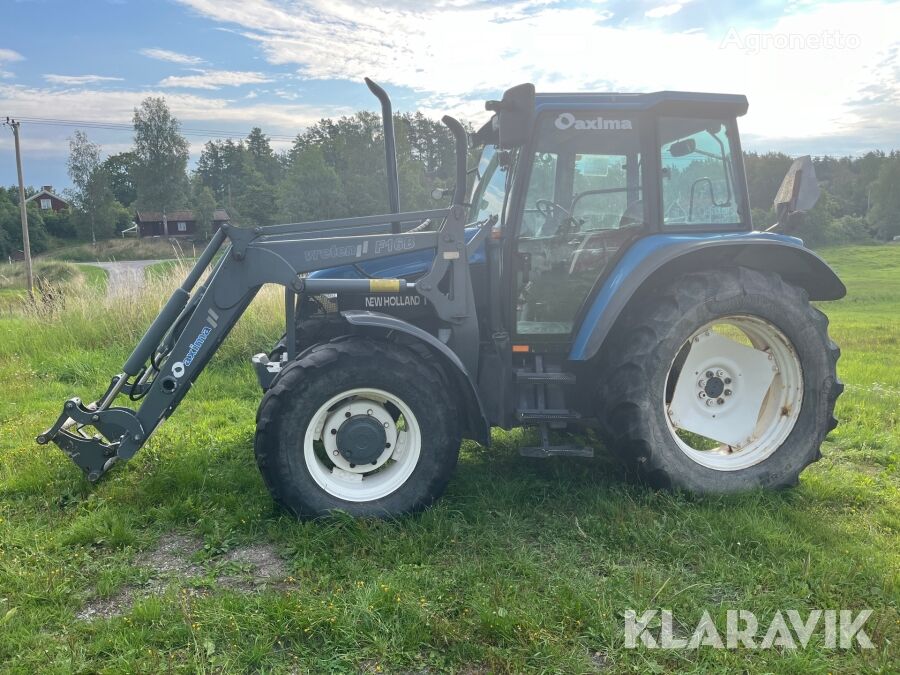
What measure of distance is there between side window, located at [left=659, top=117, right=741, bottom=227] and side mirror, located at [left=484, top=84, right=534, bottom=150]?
3.06 feet

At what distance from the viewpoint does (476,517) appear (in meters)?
3.48

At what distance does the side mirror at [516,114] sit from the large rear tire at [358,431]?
131cm

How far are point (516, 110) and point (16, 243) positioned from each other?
60.5 meters

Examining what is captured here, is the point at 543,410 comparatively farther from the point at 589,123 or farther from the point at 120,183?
the point at 120,183

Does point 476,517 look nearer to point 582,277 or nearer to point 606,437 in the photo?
point 606,437

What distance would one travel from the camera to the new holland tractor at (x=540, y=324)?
3.42 meters

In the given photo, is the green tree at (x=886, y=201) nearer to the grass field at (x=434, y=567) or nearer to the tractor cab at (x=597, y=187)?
the tractor cab at (x=597, y=187)

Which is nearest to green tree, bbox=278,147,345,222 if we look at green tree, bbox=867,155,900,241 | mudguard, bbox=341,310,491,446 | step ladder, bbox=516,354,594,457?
step ladder, bbox=516,354,594,457

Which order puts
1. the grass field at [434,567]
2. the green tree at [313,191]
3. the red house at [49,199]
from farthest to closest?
the red house at [49,199] → the green tree at [313,191] → the grass field at [434,567]

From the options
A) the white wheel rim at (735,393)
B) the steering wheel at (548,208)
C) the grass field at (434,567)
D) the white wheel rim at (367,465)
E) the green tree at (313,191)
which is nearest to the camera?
the grass field at (434,567)

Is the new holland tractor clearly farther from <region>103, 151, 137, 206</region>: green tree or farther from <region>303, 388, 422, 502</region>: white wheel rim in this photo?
<region>103, 151, 137, 206</region>: green tree

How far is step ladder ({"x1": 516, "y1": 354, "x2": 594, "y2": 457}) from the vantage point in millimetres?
3621

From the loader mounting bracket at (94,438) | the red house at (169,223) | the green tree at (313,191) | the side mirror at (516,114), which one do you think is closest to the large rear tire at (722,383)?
the side mirror at (516,114)

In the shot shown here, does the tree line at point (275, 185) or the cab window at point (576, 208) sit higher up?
the tree line at point (275, 185)
